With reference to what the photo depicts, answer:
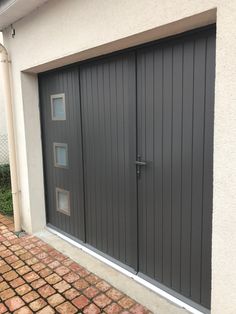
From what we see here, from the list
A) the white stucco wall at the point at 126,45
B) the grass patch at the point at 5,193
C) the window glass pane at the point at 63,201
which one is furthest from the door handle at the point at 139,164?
the grass patch at the point at 5,193

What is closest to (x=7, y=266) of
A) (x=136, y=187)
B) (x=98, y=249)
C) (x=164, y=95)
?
(x=98, y=249)

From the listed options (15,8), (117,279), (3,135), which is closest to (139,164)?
(117,279)

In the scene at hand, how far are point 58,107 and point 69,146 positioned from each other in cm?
58

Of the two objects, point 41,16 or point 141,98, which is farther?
point 41,16

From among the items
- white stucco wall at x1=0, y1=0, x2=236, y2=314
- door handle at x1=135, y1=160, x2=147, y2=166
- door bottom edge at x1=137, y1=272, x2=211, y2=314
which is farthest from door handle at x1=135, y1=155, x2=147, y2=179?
door bottom edge at x1=137, y1=272, x2=211, y2=314

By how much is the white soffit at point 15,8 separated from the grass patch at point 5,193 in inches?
122

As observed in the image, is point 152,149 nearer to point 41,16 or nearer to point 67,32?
point 67,32

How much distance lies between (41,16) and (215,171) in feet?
8.95

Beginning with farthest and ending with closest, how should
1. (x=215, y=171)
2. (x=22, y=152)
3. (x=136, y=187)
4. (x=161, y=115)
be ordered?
(x=22, y=152) < (x=136, y=187) < (x=161, y=115) < (x=215, y=171)

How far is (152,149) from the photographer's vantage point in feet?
8.57

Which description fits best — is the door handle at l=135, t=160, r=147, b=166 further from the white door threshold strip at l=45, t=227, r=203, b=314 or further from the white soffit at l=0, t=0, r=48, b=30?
the white soffit at l=0, t=0, r=48, b=30

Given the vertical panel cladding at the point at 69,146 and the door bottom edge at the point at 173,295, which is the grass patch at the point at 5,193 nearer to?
the vertical panel cladding at the point at 69,146

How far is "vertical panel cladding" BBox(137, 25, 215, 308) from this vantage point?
220 centimetres

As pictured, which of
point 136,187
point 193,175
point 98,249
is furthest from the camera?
point 98,249
